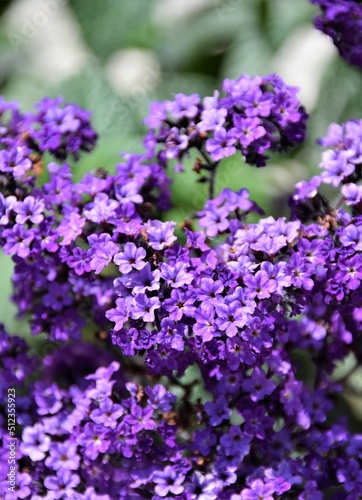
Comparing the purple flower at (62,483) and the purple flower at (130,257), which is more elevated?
the purple flower at (130,257)

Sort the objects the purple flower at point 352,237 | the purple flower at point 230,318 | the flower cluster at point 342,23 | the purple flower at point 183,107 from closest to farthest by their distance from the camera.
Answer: the purple flower at point 230,318 → the purple flower at point 352,237 → the purple flower at point 183,107 → the flower cluster at point 342,23

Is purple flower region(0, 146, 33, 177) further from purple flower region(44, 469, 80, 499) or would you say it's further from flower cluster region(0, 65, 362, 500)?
purple flower region(44, 469, 80, 499)

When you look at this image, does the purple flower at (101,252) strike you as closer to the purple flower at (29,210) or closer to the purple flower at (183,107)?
the purple flower at (29,210)

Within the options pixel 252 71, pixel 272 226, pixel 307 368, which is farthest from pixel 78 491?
pixel 252 71

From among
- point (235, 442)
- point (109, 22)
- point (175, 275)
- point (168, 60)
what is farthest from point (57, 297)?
point (109, 22)

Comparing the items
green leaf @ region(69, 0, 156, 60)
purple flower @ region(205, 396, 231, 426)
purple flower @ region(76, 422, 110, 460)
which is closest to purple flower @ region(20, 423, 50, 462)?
purple flower @ region(76, 422, 110, 460)

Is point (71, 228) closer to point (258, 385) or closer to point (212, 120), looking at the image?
point (212, 120)

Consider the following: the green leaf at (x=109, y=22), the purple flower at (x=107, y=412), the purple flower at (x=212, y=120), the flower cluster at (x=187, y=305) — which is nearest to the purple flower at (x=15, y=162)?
the flower cluster at (x=187, y=305)
